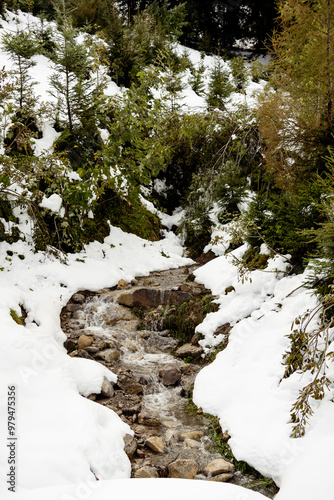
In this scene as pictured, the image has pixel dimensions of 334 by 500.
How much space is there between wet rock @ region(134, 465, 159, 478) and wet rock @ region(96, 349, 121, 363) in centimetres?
223

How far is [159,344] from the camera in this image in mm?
6246

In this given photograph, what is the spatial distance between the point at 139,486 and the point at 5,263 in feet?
17.4

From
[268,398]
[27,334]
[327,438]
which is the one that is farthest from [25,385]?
[327,438]

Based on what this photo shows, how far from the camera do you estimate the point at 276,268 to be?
5.54 m

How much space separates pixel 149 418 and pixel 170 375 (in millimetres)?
875

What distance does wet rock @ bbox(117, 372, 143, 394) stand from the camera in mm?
4852

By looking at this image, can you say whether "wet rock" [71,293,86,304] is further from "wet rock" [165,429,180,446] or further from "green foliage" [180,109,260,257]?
"green foliage" [180,109,260,257]

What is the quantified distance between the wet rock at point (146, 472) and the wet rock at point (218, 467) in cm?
51

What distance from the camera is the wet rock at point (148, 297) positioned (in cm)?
704

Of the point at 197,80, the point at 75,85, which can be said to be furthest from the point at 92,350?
the point at 197,80

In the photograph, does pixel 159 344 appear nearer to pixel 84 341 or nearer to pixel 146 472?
pixel 84 341

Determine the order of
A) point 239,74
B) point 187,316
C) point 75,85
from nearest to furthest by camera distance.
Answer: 1. point 187,316
2. point 75,85
3. point 239,74

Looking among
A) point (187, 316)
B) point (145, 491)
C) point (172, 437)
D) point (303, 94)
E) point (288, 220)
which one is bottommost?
point (187, 316)

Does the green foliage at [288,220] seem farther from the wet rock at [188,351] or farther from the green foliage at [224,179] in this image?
the green foliage at [224,179]
